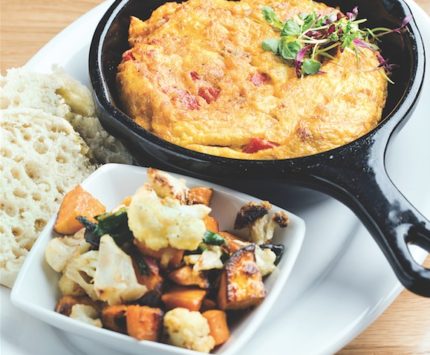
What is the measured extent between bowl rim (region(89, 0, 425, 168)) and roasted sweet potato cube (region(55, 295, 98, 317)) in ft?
2.14

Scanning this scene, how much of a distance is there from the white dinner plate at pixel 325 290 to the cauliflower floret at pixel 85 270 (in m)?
0.31

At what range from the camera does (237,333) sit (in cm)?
217

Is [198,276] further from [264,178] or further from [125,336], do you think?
[264,178]

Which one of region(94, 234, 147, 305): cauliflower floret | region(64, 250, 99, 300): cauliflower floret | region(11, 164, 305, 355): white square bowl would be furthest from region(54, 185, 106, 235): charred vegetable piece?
region(94, 234, 147, 305): cauliflower floret

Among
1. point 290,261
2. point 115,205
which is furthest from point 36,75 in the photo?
point 290,261

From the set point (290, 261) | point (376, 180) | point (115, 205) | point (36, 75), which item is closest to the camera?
point (290, 261)

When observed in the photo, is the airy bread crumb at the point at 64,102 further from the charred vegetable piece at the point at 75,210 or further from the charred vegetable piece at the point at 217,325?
the charred vegetable piece at the point at 217,325

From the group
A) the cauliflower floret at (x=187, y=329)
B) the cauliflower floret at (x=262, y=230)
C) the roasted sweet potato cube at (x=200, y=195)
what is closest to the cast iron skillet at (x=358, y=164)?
the roasted sweet potato cube at (x=200, y=195)

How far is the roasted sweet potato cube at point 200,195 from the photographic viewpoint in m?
2.49

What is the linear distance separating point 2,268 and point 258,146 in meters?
1.05

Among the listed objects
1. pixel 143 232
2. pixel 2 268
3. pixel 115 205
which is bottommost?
pixel 2 268

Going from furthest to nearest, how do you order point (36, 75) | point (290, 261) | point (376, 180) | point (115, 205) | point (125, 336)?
point (36, 75) < point (115, 205) < point (376, 180) < point (290, 261) < point (125, 336)

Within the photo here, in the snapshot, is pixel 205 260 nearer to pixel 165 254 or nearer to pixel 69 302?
pixel 165 254

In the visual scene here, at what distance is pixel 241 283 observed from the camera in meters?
2.14
